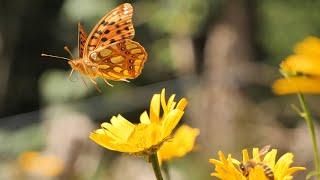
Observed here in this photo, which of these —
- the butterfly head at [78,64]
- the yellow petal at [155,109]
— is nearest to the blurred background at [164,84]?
the butterfly head at [78,64]

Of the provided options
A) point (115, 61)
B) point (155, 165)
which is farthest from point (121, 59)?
point (155, 165)

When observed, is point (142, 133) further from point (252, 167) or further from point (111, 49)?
point (111, 49)

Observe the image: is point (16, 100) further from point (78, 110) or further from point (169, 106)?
point (169, 106)

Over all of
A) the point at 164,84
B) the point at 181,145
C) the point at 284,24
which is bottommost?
the point at 164,84

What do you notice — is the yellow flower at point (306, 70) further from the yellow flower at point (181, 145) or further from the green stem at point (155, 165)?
the yellow flower at point (181, 145)

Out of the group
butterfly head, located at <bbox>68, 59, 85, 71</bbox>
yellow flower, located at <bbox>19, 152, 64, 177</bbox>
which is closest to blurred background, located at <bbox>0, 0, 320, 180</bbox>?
yellow flower, located at <bbox>19, 152, 64, 177</bbox>

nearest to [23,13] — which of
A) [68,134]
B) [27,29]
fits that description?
[27,29]

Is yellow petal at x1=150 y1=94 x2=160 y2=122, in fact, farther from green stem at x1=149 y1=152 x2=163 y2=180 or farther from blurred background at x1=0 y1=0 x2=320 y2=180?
blurred background at x1=0 y1=0 x2=320 y2=180
